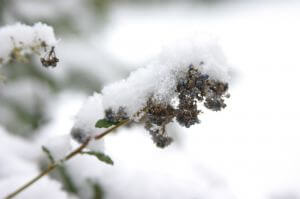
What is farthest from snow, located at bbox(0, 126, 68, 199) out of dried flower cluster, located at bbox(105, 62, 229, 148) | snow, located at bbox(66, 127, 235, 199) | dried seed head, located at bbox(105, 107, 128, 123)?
dried flower cluster, located at bbox(105, 62, 229, 148)

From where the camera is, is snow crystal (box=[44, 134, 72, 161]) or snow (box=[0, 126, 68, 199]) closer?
snow crystal (box=[44, 134, 72, 161])

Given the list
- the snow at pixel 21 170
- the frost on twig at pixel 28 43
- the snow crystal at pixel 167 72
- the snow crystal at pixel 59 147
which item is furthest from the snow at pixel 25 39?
the snow at pixel 21 170

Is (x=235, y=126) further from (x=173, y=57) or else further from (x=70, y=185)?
(x=173, y=57)

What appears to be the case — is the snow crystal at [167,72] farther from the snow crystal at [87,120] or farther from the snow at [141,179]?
the snow at [141,179]

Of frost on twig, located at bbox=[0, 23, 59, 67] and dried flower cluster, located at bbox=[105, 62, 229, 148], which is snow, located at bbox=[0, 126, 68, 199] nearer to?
frost on twig, located at bbox=[0, 23, 59, 67]

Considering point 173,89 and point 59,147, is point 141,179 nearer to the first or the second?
point 59,147

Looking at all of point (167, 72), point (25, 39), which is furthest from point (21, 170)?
point (167, 72)
